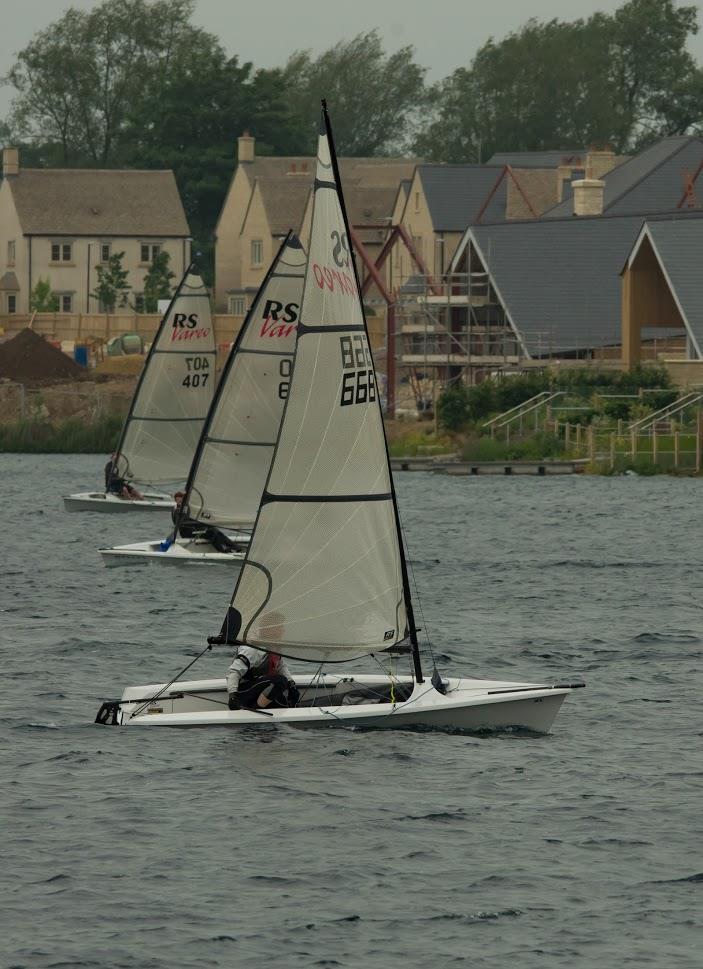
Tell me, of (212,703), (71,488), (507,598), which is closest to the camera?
(212,703)

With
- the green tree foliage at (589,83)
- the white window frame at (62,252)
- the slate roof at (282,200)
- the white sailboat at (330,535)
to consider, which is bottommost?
the white sailboat at (330,535)

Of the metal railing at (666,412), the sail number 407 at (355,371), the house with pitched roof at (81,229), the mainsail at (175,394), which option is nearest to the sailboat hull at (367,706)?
the sail number 407 at (355,371)

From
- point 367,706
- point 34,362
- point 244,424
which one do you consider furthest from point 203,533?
point 34,362

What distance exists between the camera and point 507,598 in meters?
39.1

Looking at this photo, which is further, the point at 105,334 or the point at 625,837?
the point at 105,334

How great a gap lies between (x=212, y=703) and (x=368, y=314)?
294 feet

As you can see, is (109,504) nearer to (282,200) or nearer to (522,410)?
(522,410)

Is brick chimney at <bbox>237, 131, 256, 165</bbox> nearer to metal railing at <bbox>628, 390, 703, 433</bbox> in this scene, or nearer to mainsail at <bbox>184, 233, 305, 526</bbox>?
metal railing at <bbox>628, 390, 703, 433</bbox>

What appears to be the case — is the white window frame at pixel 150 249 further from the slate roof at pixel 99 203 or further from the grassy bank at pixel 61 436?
the grassy bank at pixel 61 436

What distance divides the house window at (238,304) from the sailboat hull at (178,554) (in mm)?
79416

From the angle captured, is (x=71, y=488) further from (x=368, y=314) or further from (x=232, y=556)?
(x=368, y=314)

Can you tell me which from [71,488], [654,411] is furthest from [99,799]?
[654,411]

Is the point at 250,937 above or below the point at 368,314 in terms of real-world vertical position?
below

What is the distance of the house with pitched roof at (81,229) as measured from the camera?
125m
